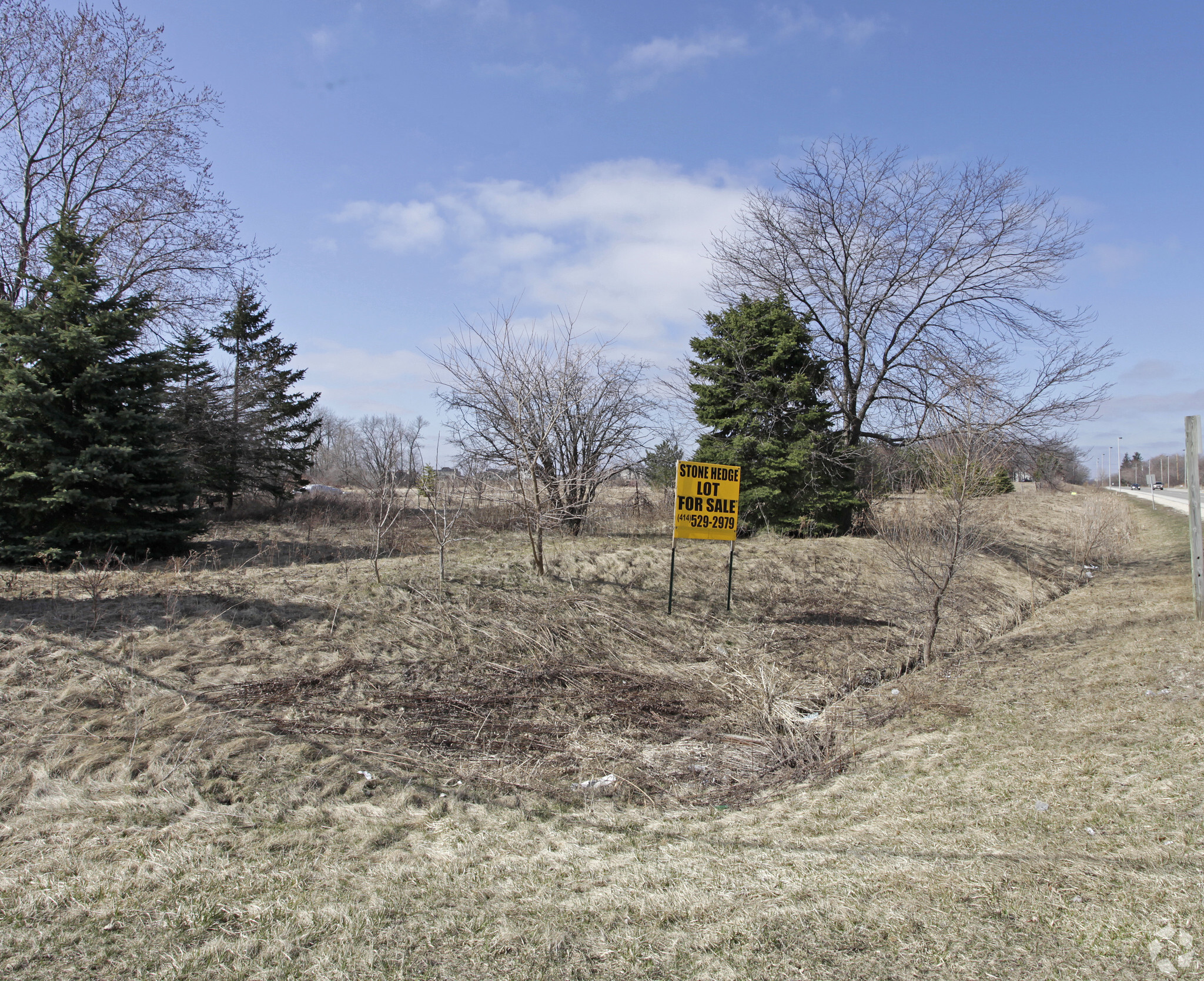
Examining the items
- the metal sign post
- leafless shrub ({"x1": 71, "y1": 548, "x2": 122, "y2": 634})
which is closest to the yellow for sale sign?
the metal sign post

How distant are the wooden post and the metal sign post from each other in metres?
6.43

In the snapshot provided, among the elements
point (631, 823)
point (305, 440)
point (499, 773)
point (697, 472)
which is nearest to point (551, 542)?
point (697, 472)

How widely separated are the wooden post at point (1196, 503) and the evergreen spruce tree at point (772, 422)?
26.9 ft

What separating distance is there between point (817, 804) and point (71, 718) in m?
6.08

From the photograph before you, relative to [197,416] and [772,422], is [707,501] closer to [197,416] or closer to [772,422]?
[772,422]

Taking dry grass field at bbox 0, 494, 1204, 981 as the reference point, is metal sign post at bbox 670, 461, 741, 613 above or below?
above

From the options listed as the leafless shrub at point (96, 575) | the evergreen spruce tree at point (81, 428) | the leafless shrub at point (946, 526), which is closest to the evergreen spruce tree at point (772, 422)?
the leafless shrub at point (946, 526)

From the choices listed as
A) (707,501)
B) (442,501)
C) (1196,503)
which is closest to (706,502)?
(707,501)

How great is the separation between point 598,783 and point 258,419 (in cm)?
1846

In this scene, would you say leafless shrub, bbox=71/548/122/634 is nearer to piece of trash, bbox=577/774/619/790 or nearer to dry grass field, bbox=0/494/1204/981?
dry grass field, bbox=0/494/1204/981

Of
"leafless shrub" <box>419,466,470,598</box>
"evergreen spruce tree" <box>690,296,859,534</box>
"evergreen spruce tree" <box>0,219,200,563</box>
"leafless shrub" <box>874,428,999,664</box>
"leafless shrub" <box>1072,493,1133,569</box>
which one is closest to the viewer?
"leafless shrub" <box>874,428,999,664</box>

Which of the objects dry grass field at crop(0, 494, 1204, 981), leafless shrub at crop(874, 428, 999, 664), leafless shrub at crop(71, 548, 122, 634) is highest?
leafless shrub at crop(874, 428, 999, 664)

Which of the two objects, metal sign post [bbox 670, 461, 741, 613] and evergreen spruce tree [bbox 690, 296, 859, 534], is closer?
metal sign post [bbox 670, 461, 741, 613]

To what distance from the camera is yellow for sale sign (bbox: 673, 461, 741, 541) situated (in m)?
11.5
